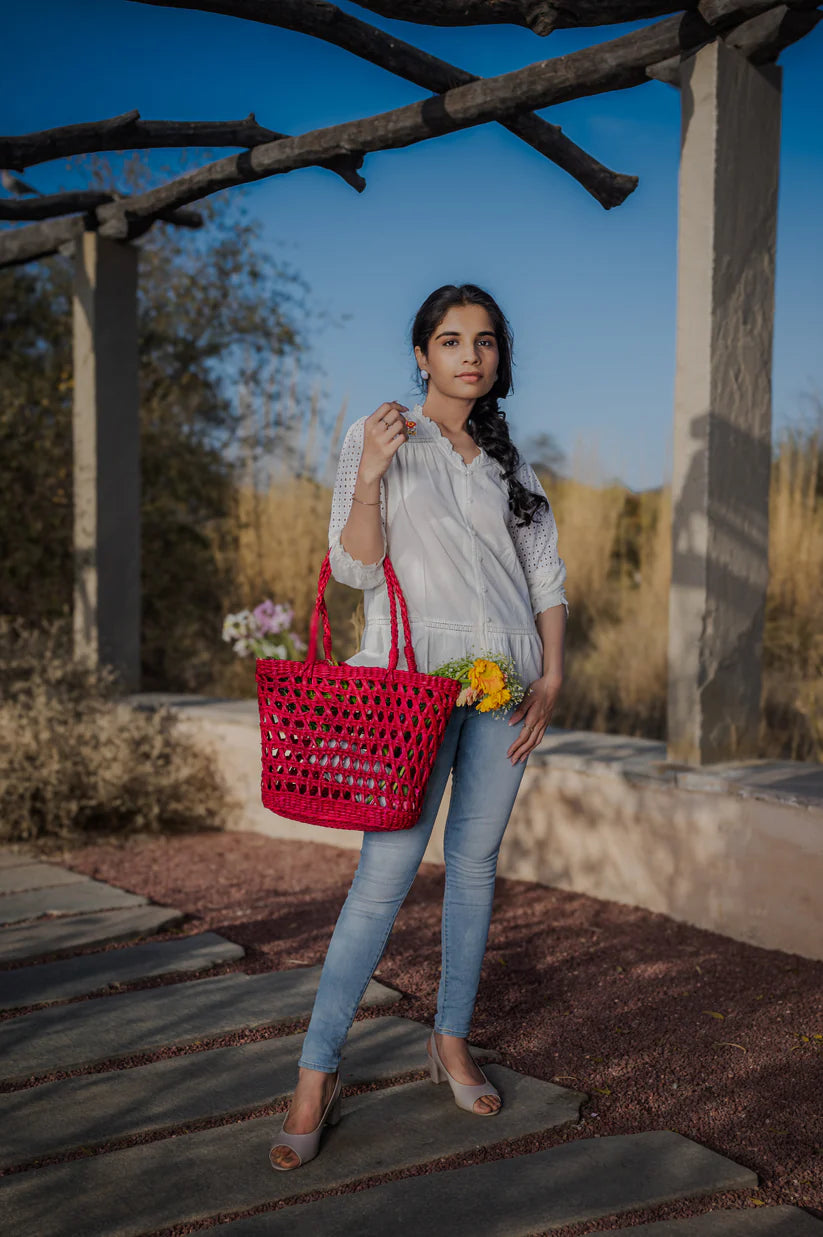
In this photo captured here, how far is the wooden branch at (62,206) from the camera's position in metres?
4.64

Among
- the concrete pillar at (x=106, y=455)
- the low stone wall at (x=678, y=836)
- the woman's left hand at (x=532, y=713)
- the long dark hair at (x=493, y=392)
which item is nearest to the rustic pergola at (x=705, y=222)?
the low stone wall at (x=678, y=836)

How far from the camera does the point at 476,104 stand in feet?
11.4

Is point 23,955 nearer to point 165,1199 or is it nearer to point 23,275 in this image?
point 165,1199

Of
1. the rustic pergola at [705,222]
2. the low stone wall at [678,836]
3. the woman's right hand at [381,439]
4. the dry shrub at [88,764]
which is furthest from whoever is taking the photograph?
the dry shrub at [88,764]

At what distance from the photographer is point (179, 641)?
685 centimetres

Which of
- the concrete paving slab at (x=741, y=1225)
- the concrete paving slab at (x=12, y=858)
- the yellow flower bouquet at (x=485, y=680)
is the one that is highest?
the yellow flower bouquet at (x=485, y=680)

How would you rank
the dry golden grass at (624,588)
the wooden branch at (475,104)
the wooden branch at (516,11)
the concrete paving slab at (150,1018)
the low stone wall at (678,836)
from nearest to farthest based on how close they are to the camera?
the concrete paving slab at (150,1018) < the wooden branch at (516,11) < the low stone wall at (678,836) < the wooden branch at (475,104) < the dry golden grass at (624,588)

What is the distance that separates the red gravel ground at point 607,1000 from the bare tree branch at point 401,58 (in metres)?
2.38

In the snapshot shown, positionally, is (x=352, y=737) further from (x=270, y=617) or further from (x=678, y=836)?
(x=270, y=617)

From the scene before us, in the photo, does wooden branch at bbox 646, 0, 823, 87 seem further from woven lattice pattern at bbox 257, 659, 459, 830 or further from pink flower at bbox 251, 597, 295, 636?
pink flower at bbox 251, 597, 295, 636

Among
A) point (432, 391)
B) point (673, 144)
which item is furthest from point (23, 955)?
point (673, 144)

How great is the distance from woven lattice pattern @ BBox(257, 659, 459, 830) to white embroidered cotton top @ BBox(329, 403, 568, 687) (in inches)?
5.2

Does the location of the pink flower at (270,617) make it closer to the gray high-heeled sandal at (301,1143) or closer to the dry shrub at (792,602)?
the dry shrub at (792,602)

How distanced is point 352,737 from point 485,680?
0.24 metres
